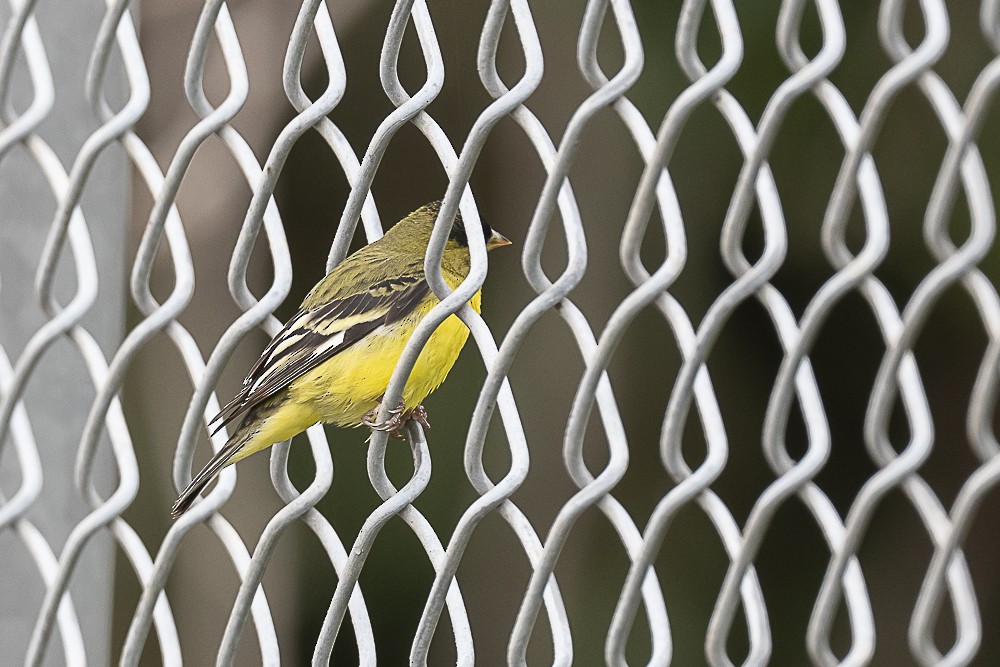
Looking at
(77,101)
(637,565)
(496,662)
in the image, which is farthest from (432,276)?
(496,662)

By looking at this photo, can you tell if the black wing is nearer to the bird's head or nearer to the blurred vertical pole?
the bird's head

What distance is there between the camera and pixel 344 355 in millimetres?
1474

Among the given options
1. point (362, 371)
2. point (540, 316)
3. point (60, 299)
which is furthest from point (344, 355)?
point (60, 299)

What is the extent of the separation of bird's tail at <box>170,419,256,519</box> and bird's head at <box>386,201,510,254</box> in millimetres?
317

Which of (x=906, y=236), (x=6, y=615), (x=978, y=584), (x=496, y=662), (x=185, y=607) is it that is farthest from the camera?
(x=185, y=607)

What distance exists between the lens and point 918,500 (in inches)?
30.9

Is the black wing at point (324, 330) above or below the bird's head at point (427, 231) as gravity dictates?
below

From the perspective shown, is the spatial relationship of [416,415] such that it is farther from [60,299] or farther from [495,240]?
[60,299]

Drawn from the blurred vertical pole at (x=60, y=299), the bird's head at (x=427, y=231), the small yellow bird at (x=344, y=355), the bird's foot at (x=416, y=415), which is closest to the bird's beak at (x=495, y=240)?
the bird's head at (x=427, y=231)

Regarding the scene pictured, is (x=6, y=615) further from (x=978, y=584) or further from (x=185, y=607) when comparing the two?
(x=978, y=584)

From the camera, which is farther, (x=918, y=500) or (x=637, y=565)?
(x=637, y=565)

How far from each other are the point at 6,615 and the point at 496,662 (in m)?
1.20

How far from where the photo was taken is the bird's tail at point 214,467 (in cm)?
122

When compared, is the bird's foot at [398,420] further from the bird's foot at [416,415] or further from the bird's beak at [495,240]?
the bird's beak at [495,240]
